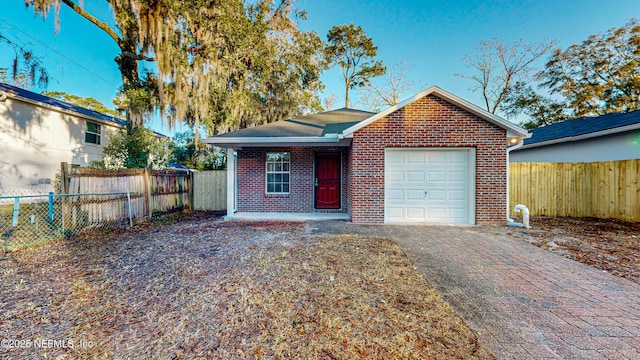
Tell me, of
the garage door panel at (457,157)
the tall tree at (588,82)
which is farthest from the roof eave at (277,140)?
the tall tree at (588,82)

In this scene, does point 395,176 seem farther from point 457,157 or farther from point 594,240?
point 594,240

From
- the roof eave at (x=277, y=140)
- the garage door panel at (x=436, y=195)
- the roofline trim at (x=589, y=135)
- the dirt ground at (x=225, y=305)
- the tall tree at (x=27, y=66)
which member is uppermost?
the tall tree at (x=27, y=66)

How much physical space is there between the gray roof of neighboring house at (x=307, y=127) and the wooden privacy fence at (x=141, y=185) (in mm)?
2816

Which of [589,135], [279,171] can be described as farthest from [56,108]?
[589,135]

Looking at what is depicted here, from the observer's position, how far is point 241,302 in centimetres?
274

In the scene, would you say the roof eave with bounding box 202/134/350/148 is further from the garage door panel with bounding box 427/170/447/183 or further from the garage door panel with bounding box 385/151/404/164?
the garage door panel with bounding box 427/170/447/183

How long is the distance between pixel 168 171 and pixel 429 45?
13.8 m

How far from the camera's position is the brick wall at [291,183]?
8.66 meters

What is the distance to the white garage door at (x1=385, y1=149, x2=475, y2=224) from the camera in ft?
22.7

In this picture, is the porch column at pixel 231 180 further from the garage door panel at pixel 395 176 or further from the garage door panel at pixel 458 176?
the garage door panel at pixel 458 176

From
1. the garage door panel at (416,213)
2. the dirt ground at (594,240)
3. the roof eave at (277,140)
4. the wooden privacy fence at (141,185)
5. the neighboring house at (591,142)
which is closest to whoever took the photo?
the dirt ground at (594,240)

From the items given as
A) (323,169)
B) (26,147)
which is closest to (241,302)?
(323,169)

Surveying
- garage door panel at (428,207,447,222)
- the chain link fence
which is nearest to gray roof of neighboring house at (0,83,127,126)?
the chain link fence

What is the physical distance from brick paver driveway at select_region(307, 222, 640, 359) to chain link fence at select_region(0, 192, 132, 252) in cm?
724
